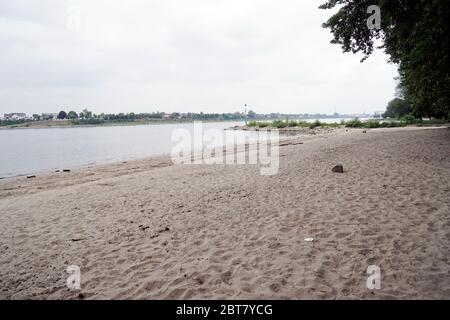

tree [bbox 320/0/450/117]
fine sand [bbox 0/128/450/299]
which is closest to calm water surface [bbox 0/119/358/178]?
fine sand [bbox 0/128/450/299]

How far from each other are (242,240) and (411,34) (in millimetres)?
11085

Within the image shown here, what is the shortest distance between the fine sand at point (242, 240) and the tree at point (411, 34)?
483 cm

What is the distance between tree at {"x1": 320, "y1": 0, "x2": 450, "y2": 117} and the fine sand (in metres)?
4.83

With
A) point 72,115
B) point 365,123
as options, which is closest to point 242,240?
point 365,123

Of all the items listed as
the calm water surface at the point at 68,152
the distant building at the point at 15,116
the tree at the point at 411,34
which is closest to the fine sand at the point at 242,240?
the tree at the point at 411,34

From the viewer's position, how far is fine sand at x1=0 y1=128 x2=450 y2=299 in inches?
163

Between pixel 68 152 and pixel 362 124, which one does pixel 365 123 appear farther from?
pixel 68 152

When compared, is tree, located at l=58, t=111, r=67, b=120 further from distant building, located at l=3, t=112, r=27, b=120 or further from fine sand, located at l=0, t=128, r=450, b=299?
fine sand, located at l=0, t=128, r=450, b=299

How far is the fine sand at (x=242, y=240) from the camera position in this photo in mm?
4152

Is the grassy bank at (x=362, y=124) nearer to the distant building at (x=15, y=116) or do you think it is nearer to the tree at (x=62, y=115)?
the tree at (x=62, y=115)

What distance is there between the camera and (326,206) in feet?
23.7

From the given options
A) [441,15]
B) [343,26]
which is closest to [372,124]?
[343,26]
